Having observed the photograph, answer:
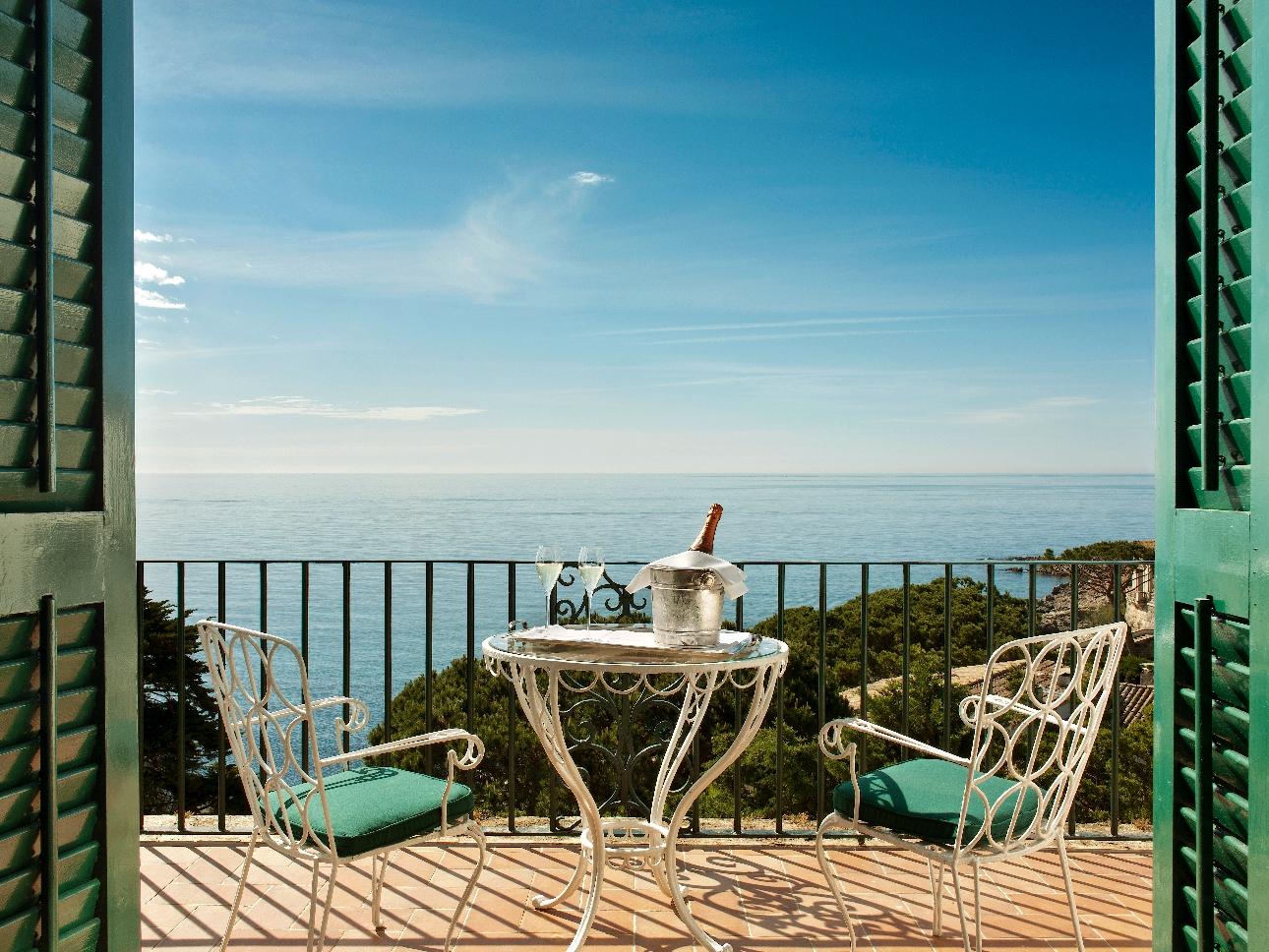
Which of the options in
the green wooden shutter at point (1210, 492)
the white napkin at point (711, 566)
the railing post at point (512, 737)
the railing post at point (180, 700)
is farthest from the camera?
the railing post at point (512, 737)

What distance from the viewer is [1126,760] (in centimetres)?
573

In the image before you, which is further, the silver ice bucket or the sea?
the sea

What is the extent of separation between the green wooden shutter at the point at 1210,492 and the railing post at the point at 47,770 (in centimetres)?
177

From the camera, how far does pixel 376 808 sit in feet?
6.80

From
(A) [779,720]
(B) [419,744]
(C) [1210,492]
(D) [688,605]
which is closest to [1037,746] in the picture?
(C) [1210,492]

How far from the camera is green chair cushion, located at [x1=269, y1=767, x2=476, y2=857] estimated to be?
1.97 m

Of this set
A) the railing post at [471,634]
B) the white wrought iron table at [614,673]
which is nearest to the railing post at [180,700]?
the railing post at [471,634]

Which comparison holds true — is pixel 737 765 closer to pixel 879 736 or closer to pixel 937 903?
pixel 937 903

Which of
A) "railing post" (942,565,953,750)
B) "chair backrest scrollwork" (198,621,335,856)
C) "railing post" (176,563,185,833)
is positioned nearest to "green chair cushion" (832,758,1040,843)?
"railing post" (942,565,953,750)

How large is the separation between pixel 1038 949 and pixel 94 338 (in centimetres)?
272

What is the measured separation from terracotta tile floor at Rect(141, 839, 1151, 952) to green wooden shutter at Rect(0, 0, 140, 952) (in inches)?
44.4

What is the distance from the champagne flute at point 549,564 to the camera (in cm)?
252

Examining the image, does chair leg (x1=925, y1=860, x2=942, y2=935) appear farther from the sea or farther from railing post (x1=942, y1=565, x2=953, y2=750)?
the sea

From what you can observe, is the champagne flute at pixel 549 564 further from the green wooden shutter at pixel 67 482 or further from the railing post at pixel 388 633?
the green wooden shutter at pixel 67 482
